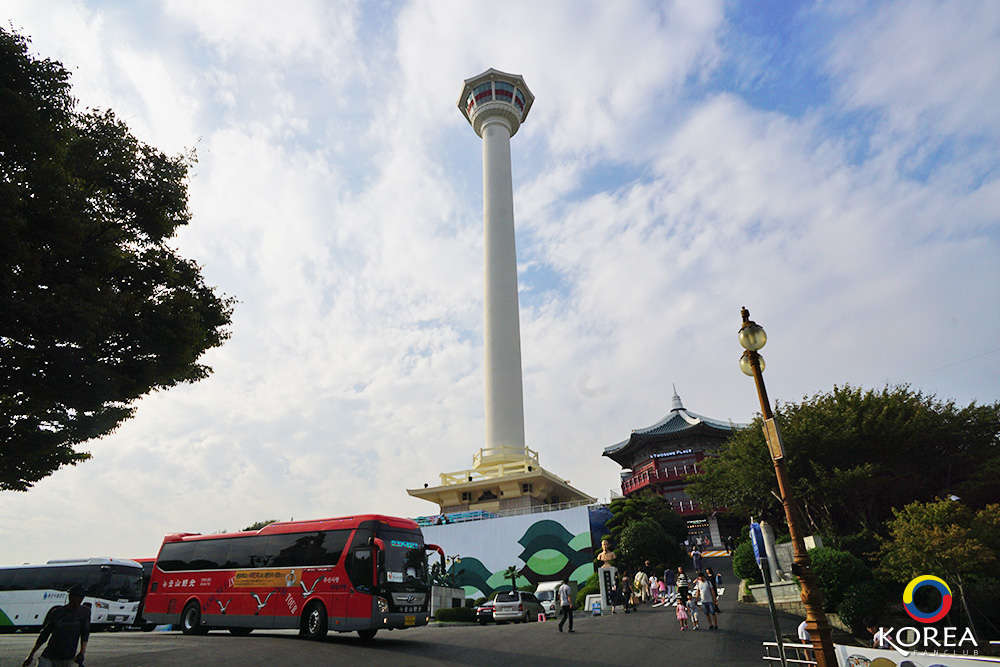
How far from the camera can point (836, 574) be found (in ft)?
54.1

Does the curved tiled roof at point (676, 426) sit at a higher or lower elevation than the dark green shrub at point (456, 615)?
higher

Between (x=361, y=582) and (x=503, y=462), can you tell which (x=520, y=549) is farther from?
(x=361, y=582)

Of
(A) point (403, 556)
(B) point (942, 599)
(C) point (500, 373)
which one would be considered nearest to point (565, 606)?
(A) point (403, 556)

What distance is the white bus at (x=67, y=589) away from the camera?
2295 centimetres

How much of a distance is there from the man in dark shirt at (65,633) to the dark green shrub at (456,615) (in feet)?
79.4

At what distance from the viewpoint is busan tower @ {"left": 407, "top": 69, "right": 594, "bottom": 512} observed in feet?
144

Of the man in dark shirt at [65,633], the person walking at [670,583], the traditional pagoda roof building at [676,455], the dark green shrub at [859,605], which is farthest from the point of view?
the traditional pagoda roof building at [676,455]

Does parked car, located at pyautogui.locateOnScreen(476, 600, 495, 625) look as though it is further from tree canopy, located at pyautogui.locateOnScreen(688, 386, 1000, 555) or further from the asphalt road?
tree canopy, located at pyautogui.locateOnScreen(688, 386, 1000, 555)

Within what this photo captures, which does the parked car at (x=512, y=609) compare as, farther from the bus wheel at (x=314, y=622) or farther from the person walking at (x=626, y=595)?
the bus wheel at (x=314, y=622)

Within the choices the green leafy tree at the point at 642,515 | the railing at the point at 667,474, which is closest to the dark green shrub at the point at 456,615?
the green leafy tree at the point at 642,515

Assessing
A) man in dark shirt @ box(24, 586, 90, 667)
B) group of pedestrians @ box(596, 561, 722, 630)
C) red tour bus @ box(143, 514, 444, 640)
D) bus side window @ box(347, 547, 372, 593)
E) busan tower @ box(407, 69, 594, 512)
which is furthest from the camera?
busan tower @ box(407, 69, 594, 512)

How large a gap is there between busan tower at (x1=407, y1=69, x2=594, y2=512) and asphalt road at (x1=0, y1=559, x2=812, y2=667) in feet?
89.0

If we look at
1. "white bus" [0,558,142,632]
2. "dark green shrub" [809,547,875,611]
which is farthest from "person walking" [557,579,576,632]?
"white bus" [0,558,142,632]

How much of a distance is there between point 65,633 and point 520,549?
1265 inches
